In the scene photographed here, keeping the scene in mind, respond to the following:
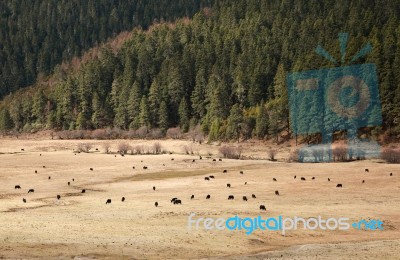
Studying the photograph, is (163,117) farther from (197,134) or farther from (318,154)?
(318,154)

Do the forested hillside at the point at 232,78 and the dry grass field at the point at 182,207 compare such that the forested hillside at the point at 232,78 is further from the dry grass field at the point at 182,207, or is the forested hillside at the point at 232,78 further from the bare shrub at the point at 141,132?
the dry grass field at the point at 182,207

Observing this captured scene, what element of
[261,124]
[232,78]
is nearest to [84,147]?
→ [261,124]

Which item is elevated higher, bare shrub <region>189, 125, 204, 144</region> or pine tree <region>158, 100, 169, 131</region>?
pine tree <region>158, 100, 169, 131</region>

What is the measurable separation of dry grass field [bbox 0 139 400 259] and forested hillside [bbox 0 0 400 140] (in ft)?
126

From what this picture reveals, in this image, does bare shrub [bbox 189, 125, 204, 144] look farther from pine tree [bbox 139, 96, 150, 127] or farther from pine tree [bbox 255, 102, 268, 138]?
pine tree [bbox 139, 96, 150, 127]

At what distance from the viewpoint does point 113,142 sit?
14850 centimetres

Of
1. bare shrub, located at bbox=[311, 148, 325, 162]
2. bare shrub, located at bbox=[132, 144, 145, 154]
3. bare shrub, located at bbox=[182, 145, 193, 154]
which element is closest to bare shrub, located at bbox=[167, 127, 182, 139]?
bare shrub, located at bbox=[132, 144, 145, 154]

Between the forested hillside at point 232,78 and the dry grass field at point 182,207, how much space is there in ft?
126

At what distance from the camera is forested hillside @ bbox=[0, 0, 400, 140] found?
419 ft

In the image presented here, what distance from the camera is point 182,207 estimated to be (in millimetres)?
51906

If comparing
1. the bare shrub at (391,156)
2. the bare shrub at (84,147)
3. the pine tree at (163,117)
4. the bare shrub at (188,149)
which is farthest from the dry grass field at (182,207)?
the pine tree at (163,117)

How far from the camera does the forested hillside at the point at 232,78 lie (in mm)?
127750

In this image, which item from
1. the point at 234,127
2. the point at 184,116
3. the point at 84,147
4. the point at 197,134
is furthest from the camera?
the point at 184,116

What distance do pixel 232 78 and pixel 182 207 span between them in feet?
377
